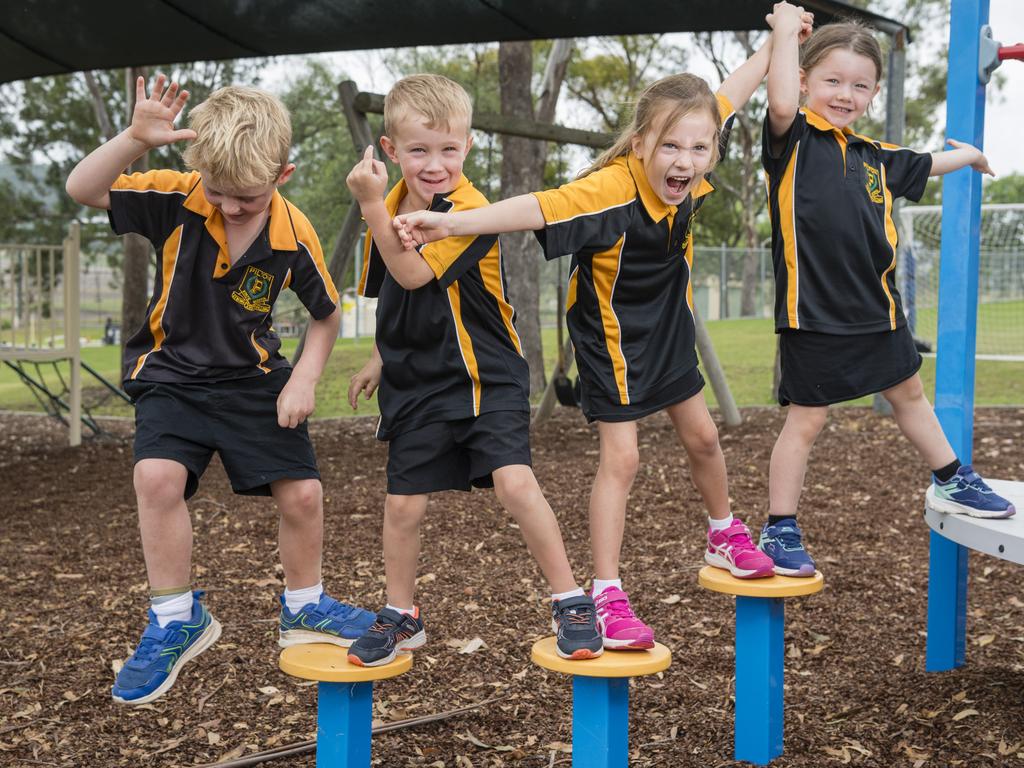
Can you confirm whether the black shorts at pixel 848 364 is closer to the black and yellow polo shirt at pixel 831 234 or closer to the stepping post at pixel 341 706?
the black and yellow polo shirt at pixel 831 234

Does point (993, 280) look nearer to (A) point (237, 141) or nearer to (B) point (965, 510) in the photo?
(B) point (965, 510)

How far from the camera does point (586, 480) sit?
6.37 metres

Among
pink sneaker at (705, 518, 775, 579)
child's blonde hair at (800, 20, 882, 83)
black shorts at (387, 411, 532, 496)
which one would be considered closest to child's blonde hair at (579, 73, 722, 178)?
child's blonde hair at (800, 20, 882, 83)

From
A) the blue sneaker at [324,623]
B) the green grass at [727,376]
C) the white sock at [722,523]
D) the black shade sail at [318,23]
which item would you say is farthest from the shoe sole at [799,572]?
the green grass at [727,376]

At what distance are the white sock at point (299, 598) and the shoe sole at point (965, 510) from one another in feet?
5.64

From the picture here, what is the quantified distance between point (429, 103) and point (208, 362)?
82 centimetres

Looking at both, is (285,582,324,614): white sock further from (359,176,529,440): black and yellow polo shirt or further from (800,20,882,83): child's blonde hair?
(800,20,882,83): child's blonde hair

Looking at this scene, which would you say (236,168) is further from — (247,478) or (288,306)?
(288,306)

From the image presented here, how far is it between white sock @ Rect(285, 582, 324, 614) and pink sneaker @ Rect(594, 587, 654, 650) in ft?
2.41

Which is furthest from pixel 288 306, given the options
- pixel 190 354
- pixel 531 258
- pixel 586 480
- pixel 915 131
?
pixel 190 354

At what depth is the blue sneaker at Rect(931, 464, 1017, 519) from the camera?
289 centimetres

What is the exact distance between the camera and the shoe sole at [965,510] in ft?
9.39

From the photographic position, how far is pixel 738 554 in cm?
287

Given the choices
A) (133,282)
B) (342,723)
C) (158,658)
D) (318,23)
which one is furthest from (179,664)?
(133,282)
